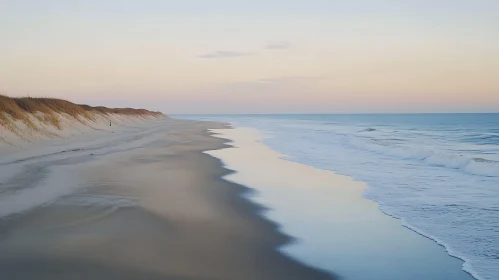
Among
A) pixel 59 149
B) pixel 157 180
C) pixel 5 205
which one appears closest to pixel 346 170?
pixel 157 180

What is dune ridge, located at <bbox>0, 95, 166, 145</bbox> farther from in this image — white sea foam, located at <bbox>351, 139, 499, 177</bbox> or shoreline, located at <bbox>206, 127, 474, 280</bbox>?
white sea foam, located at <bbox>351, 139, 499, 177</bbox>

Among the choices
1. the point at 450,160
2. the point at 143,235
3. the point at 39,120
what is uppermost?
the point at 39,120

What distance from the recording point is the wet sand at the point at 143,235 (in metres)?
4.79

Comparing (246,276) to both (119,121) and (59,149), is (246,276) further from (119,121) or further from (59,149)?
(119,121)

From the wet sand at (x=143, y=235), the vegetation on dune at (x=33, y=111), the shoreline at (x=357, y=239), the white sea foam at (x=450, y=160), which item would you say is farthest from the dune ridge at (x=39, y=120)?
the white sea foam at (x=450, y=160)

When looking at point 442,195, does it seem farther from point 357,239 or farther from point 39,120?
point 39,120

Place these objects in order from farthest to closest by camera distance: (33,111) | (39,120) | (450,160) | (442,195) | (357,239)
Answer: (33,111) → (39,120) → (450,160) → (442,195) → (357,239)

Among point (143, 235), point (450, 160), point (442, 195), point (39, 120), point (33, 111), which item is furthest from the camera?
point (33, 111)

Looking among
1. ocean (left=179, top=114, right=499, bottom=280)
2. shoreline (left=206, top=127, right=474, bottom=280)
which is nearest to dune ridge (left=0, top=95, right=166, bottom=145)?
shoreline (left=206, top=127, right=474, bottom=280)

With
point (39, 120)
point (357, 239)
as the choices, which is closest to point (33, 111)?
point (39, 120)

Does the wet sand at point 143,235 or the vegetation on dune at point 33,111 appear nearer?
the wet sand at point 143,235

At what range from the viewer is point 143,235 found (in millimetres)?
6160

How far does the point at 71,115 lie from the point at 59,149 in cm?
1130

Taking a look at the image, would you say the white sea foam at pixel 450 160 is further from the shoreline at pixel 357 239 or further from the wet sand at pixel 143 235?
the wet sand at pixel 143 235
